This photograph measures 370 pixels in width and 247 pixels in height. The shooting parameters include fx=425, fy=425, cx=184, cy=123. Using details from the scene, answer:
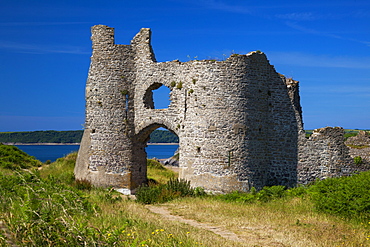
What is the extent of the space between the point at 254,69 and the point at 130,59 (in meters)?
6.37

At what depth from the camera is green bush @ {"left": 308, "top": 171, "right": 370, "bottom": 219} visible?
12.0m

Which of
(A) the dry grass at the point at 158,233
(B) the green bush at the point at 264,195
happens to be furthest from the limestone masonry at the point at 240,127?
(A) the dry grass at the point at 158,233

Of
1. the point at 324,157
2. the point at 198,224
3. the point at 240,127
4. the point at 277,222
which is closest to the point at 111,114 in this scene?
the point at 240,127

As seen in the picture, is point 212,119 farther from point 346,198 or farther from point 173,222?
point 346,198

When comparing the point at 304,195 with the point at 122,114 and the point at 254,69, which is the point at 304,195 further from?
the point at 122,114

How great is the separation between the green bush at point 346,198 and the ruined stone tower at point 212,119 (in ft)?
15.1

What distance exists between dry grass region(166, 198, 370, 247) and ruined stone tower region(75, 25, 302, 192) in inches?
108

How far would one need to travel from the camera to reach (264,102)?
18.6m

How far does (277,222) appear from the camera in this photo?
39.7 ft

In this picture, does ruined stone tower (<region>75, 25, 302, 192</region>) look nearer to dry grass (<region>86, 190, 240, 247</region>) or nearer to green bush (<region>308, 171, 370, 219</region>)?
green bush (<region>308, 171, 370, 219</region>)

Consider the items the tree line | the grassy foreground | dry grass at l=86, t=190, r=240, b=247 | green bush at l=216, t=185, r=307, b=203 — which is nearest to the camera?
the grassy foreground

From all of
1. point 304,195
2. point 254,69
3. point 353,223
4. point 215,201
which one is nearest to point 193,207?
point 215,201

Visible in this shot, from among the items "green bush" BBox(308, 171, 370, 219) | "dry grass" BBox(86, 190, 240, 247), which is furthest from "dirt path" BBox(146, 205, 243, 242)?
"green bush" BBox(308, 171, 370, 219)

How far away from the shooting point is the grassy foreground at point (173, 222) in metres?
7.17
